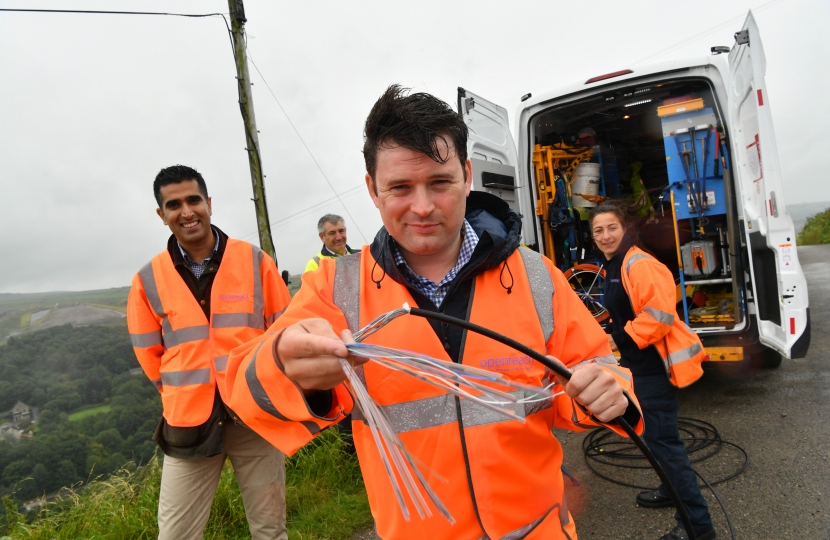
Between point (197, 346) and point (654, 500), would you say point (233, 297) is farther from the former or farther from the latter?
point (654, 500)

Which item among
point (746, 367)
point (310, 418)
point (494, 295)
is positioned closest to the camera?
point (310, 418)

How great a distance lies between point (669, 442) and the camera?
2736 mm

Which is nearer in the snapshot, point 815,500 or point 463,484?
point 463,484

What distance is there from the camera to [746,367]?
563 cm

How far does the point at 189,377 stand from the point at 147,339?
0.34m

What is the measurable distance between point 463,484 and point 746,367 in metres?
5.96

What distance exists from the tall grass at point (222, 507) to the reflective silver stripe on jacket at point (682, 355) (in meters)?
2.27

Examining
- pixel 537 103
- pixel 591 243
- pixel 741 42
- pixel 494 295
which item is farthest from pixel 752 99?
pixel 494 295

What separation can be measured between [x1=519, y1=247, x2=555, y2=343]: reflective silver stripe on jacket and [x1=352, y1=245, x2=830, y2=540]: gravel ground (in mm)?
2204

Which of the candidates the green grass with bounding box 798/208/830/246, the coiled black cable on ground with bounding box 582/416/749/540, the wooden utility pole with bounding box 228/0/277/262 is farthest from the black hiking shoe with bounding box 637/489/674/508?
the green grass with bounding box 798/208/830/246

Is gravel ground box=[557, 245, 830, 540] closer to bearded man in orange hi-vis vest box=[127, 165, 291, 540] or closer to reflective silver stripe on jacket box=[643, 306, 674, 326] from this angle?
reflective silver stripe on jacket box=[643, 306, 674, 326]

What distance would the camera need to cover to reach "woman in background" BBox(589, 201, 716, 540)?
2.65 meters

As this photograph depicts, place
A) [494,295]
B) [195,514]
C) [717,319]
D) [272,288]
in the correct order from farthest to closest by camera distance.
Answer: [717,319] → [272,288] → [195,514] → [494,295]

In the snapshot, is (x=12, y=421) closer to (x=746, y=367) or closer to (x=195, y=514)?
(x=195, y=514)
